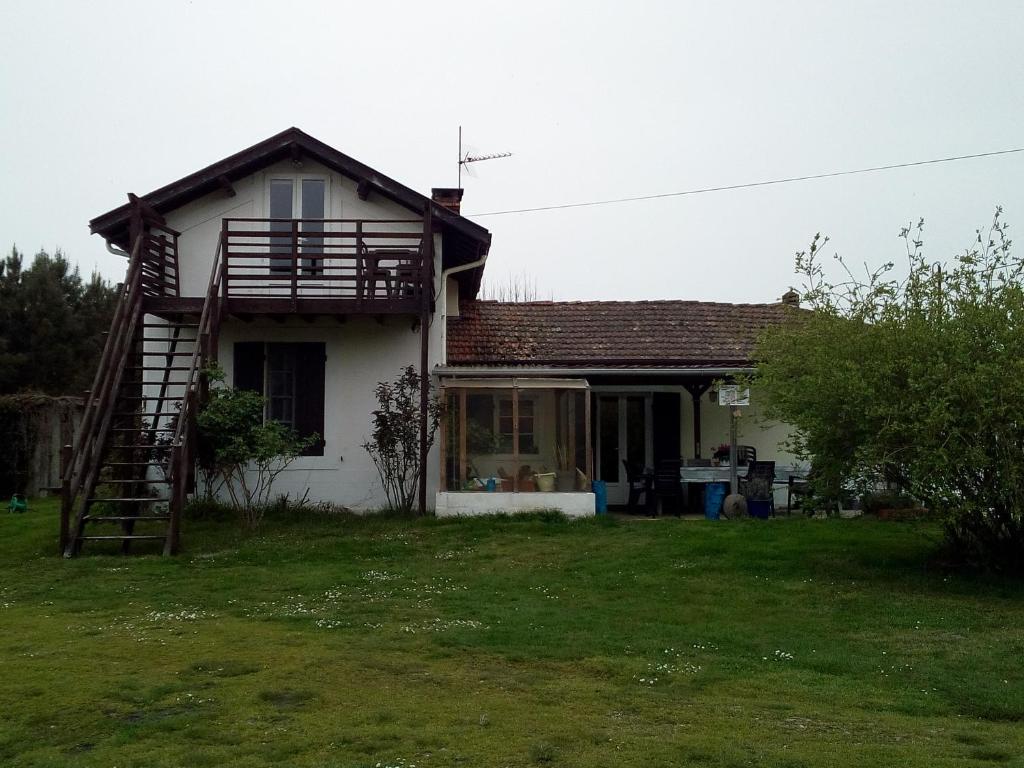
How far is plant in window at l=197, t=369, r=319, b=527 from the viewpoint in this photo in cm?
1348

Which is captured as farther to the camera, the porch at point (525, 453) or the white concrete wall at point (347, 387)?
the white concrete wall at point (347, 387)

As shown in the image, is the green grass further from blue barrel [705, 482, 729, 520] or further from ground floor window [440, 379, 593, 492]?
blue barrel [705, 482, 729, 520]

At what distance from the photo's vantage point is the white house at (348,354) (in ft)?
47.8

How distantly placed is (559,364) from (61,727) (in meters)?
12.2

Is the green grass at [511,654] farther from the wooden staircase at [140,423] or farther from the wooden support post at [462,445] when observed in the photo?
the wooden support post at [462,445]

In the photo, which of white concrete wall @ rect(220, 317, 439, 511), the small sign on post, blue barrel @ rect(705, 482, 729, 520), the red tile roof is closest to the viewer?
the small sign on post

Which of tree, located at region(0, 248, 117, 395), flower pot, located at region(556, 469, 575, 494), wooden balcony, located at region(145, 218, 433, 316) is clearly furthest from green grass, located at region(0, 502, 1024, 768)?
tree, located at region(0, 248, 117, 395)

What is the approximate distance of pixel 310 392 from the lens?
619 inches

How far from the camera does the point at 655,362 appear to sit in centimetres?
1698

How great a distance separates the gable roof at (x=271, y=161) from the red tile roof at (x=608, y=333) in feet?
7.97

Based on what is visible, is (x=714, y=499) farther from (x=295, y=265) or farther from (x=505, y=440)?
(x=295, y=265)

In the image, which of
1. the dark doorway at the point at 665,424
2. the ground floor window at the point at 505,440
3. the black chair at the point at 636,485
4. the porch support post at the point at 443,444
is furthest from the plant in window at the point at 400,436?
the dark doorway at the point at 665,424

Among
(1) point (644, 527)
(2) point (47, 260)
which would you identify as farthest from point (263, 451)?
(2) point (47, 260)

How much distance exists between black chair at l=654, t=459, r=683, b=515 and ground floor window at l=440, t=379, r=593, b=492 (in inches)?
60.9
